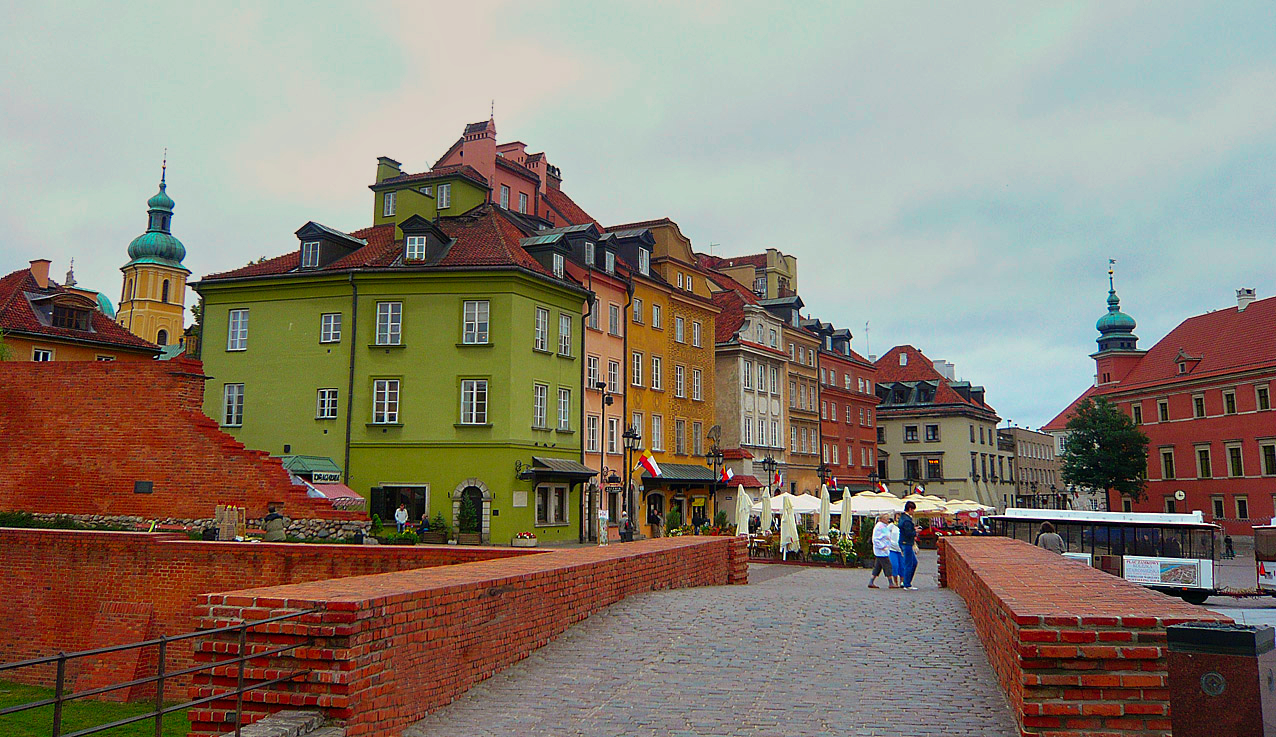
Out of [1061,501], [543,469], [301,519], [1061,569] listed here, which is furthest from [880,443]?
[1061,569]

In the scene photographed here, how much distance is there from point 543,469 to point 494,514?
2397mm

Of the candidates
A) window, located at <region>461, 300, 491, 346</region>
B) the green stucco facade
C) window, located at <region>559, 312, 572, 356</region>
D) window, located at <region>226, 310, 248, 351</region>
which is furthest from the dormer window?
window, located at <region>559, 312, 572, 356</region>

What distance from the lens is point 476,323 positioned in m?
36.3

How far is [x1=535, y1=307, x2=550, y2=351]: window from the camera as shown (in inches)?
1494

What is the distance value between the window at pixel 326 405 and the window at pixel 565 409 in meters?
8.68

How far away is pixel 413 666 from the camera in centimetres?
732

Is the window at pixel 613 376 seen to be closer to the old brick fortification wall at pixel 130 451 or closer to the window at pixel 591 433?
the window at pixel 591 433

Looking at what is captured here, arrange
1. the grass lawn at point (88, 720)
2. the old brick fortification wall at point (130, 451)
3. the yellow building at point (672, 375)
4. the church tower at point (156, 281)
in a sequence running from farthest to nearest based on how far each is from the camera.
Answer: the church tower at point (156, 281) < the yellow building at point (672, 375) < the old brick fortification wall at point (130, 451) < the grass lawn at point (88, 720)

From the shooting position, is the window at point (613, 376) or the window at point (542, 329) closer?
the window at point (542, 329)

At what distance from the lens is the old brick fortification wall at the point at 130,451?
24.8 metres

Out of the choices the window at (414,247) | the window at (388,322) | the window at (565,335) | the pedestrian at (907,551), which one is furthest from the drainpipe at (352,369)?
the pedestrian at (907,551)

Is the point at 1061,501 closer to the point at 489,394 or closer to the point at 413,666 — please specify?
the point at 489,394

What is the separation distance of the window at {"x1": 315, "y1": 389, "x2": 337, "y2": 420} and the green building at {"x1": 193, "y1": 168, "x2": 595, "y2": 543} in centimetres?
5

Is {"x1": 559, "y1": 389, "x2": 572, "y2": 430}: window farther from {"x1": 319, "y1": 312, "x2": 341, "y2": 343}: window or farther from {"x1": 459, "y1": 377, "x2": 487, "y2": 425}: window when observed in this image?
{"x1": 319, "y1": 312, "x2": 341, "y2": 343}: window
